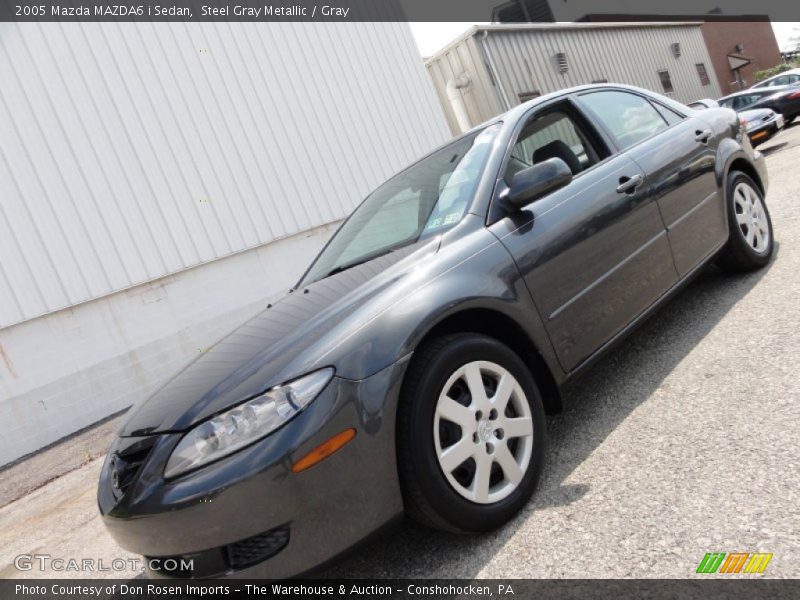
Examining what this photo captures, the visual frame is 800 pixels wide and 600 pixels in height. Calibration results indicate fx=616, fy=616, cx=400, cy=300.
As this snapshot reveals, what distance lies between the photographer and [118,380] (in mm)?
6758

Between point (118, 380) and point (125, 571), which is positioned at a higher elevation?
point (118, 380)

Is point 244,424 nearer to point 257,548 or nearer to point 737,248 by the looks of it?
point 257,548

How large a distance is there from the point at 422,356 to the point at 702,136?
9.01 ft

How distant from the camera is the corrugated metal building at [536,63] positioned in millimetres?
13023

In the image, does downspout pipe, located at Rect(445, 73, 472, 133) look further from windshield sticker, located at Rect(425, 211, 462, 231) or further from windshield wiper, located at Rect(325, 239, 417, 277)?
windshield sticker, located at Rect(425, 211, 462, 231)

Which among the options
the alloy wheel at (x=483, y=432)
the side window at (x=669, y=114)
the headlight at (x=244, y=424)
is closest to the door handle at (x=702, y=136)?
the side window at (x=669, y=114)

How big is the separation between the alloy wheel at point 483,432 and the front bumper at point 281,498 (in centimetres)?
22

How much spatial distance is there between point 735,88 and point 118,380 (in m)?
28.1

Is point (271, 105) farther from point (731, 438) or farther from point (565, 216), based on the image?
point (731, 438)

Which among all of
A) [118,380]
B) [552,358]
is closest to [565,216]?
[552,358]

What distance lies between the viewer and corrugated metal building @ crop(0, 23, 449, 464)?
6414 mm

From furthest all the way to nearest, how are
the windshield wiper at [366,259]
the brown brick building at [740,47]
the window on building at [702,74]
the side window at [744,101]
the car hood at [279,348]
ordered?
the brown brick building at [740,47] < the window on building at [702,74] < the side window at [744,101] < the windshield wiper at [366,259] < the car hood at [279,348]

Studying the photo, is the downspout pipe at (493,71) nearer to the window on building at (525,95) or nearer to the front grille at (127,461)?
the window on building at (525,95)

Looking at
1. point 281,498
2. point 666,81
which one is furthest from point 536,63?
point 281,498
